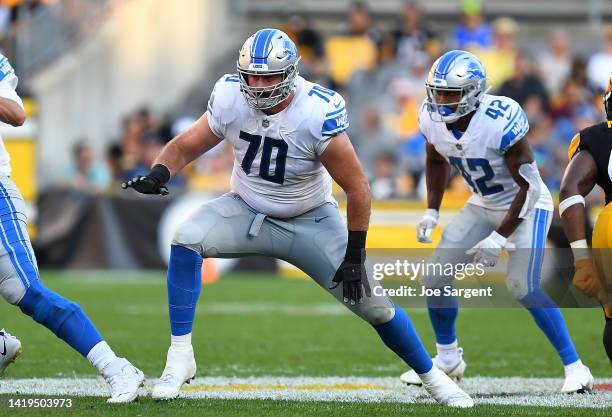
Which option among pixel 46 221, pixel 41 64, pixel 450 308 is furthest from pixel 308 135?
pixel 41 64

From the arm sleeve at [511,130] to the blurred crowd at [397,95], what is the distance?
6.19m

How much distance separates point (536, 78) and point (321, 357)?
24.0ft

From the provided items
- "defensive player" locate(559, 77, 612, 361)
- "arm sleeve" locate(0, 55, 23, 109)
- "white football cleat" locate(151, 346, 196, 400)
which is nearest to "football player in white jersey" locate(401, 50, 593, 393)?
"defensive player" locate(559, 77, 612, 361)

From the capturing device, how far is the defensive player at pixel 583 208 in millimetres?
5406

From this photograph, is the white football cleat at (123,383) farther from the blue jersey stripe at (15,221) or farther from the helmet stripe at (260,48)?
the helmet stripe at (260,48)

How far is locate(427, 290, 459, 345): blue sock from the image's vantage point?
6332 mm

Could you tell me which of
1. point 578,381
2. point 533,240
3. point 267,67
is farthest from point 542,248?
point 267,67

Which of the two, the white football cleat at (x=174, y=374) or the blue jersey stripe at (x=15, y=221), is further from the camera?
the white football cleat at (x=174, y=374)

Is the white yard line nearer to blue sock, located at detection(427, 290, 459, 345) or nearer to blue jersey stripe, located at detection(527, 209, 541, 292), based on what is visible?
blue sock, located at detection(427, 290, 459, 345)

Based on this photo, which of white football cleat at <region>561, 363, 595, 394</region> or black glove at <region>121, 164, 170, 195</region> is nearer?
black glove at <region>121, 164, 170, 195</region>

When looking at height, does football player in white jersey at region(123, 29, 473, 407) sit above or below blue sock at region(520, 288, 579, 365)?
above

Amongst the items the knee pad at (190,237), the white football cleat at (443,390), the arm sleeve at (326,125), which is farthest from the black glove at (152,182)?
the white football cleat at (443,390)

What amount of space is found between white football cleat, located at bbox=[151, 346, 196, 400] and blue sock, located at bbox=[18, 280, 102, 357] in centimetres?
37

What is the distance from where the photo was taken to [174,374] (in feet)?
17.7
